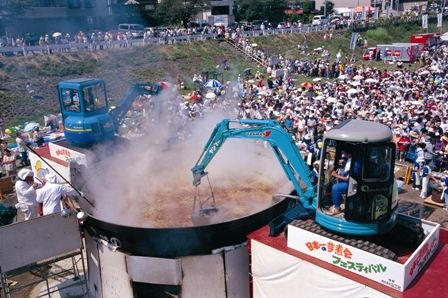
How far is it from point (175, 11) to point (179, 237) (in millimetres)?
42454

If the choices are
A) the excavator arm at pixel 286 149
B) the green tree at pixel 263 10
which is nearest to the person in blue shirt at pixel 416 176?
the excavator arm at pixel 286 149

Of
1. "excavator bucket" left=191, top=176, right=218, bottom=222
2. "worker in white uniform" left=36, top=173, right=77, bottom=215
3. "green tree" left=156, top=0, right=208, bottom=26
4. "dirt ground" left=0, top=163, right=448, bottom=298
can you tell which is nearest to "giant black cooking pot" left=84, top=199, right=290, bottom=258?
"excavator bucket" left=191, top=176, right=218, bottom=222

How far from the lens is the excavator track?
5.63 meters

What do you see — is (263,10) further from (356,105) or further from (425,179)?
(425,179)

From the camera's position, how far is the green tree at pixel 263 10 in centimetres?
5571

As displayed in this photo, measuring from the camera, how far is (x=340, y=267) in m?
5.91

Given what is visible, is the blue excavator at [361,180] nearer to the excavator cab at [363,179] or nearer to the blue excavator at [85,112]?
the excavator cab at [363,179]

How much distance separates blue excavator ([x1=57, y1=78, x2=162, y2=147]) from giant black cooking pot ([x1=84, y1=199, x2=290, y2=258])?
512 centimetres

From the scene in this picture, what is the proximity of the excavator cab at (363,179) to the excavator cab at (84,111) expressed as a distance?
7593 mm

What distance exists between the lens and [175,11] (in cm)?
4581

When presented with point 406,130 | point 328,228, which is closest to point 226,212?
point 328,228

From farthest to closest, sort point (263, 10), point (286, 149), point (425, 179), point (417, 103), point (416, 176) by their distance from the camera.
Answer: point (263, 10)
point (417, 103)
point (416, 176)
point (425, 179)
point (286, 149)

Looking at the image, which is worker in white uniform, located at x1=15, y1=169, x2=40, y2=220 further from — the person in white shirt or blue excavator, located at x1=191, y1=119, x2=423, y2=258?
the person in white shirt

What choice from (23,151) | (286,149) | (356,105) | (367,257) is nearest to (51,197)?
(286,149)
